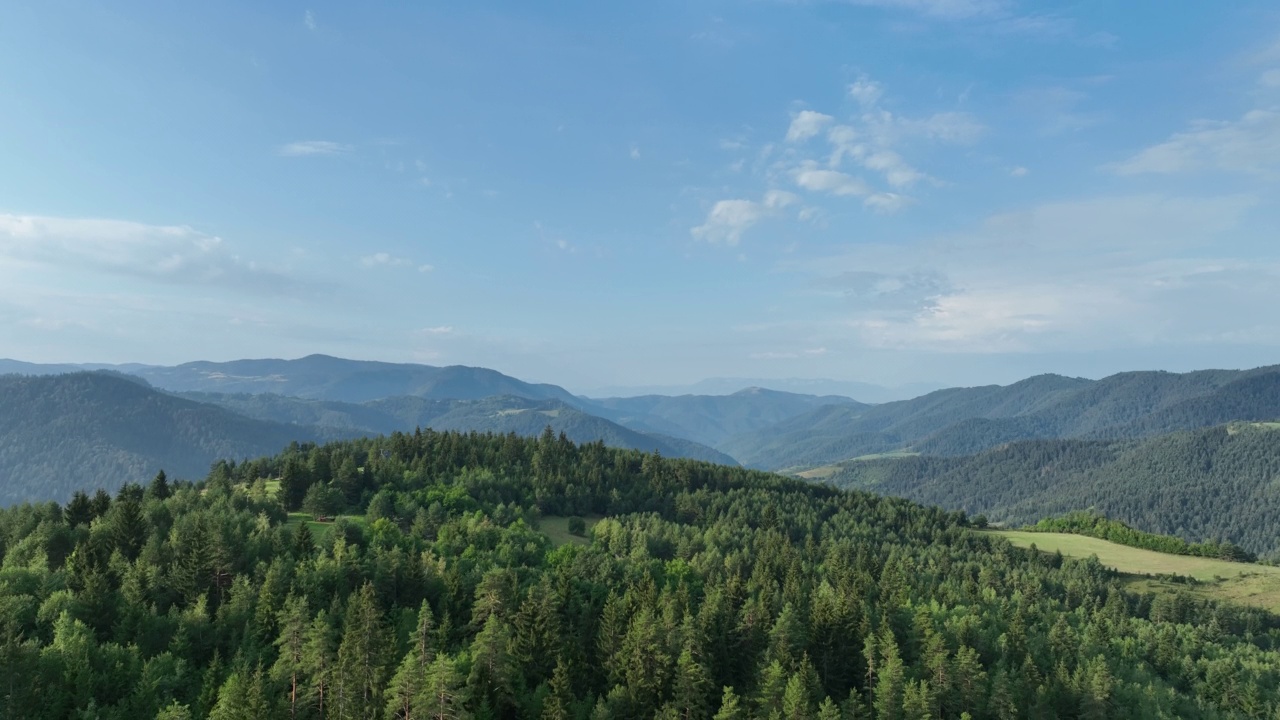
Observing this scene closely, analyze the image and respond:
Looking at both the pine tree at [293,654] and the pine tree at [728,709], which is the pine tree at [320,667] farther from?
the pine tree at [728,709]


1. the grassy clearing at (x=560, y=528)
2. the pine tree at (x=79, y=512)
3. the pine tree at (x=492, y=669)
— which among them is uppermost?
the pine tree at (x=79, y=512)

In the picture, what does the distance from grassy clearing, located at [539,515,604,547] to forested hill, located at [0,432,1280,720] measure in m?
10.6

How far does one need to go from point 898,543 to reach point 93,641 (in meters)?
182

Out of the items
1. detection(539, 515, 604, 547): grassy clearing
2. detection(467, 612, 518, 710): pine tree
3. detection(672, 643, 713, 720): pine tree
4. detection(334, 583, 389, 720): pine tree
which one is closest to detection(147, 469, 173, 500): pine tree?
detection(539, 515, 604, 547): grassy clearing

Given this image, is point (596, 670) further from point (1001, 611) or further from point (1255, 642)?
point (1255, 642)

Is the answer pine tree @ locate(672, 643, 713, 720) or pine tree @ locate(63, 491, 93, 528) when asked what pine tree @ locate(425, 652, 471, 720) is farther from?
pine tree @ locate(63, 491, 93, 528)

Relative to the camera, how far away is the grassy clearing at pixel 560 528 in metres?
151

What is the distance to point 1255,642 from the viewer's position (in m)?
155

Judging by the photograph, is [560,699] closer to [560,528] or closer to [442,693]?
[442,693]

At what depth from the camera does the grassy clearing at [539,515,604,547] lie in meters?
151

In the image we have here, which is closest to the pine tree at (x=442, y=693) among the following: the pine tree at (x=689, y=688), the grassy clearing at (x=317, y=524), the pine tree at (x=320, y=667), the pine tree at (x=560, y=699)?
the pine tree at (x=560, y=699)

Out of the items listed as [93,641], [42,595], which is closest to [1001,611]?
[93,641]

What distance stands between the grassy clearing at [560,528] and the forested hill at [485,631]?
34.9 feet

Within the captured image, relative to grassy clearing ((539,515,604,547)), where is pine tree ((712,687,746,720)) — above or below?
above
